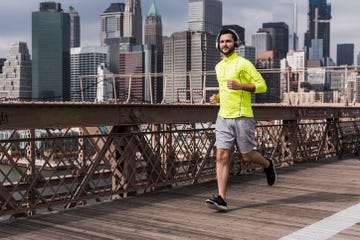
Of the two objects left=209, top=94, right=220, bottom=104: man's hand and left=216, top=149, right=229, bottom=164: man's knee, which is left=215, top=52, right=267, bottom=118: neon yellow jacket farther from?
left=216, top=149, right=229, bottom=164: man's knee

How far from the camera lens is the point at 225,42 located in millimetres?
6105

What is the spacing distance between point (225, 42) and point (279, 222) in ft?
6.74

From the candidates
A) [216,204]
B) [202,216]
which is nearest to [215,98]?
[216,204]

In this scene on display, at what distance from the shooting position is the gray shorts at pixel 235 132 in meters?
6.14

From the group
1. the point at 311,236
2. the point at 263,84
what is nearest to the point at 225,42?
the point at 263,84

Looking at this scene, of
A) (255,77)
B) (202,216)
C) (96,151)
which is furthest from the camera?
(96,151)

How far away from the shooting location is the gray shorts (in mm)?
6137

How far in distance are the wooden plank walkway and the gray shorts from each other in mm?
760

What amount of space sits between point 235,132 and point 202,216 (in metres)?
1.03

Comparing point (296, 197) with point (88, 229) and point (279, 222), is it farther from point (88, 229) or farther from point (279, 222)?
point (88, 229)

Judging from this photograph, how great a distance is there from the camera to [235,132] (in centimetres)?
618

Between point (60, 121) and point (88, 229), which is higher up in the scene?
point (60, 121)

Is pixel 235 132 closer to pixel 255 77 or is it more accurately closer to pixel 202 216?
pixel 255 77

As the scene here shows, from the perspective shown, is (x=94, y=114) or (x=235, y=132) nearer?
(x=235, y=132)
